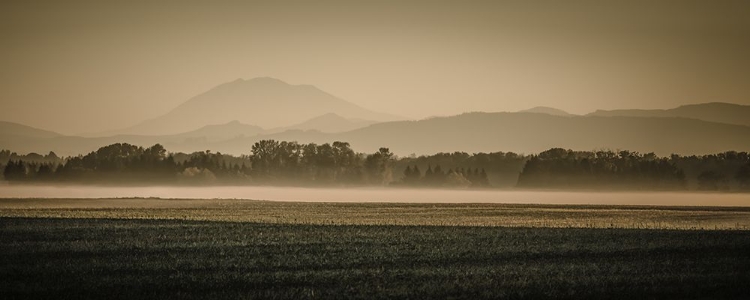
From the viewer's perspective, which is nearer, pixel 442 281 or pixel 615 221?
pixel 442 281

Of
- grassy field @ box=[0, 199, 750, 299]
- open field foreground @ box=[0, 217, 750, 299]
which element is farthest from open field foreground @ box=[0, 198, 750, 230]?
open field foreground @ box=[0, 217, 750, 299]

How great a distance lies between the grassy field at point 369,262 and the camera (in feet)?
104

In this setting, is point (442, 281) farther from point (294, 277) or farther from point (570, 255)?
point (570, 255)

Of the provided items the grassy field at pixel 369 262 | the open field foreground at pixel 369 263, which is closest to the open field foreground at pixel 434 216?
the grassy field at pixel 369 262

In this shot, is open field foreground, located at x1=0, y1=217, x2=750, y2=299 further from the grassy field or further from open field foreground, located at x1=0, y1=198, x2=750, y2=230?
open field foreground, located at x1=0, y1=198, x2=750, y2=230

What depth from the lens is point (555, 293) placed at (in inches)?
1233

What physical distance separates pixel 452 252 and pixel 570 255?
5984 mm

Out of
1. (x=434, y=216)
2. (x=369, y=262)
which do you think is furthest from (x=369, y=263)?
(x=434, y=216)

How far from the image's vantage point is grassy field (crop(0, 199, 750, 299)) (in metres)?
31.7

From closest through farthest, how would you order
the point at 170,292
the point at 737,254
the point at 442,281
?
the point at 170,292 → the point at 442,281 → the point at 737,254

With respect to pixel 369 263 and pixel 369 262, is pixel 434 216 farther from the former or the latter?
pixel 369 263

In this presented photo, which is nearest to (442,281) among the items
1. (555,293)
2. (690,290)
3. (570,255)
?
(555,293)

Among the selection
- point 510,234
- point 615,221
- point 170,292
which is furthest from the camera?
point 615,221

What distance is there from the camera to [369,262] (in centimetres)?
4072
